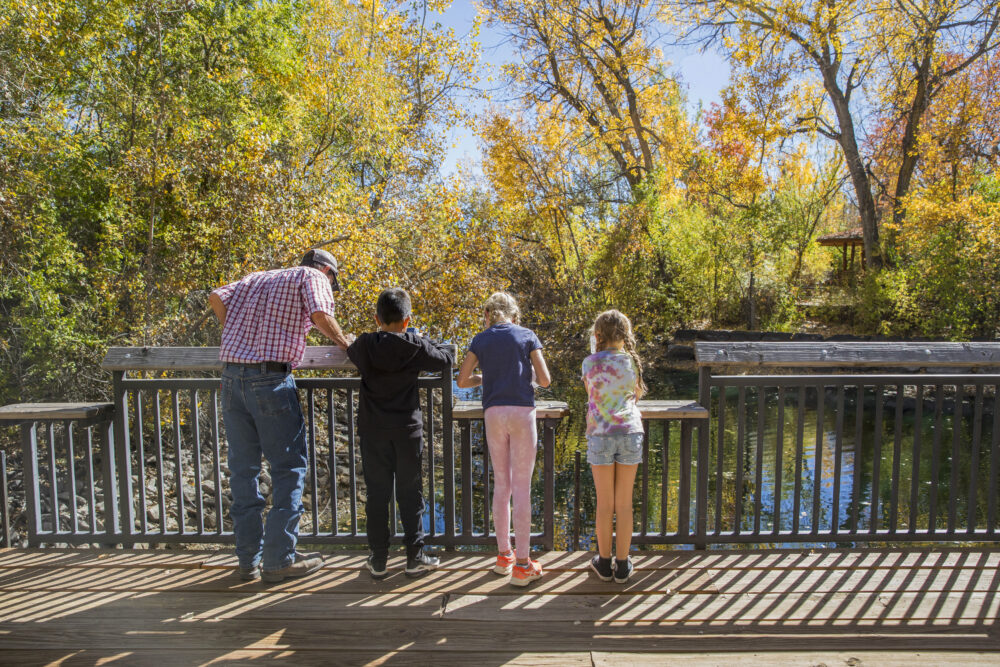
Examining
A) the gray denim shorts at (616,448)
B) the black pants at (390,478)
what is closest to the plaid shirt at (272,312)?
the black pants at (390,478)

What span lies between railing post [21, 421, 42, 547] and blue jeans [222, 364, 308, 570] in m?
1.13

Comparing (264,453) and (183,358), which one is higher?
(183,358)

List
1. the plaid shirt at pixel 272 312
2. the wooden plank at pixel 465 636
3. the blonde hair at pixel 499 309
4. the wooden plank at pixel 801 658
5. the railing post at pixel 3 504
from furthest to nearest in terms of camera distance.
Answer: the railing post at pixel 3 504 → the blonde hair at pixel 499 309 → the plaid shirt at pixel 272 312 → the wooden plank at pixel 465 636 → the wooden plank at pixel 801 658

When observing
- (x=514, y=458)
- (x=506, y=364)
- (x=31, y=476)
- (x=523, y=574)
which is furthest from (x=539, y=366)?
(x=31, y=476)

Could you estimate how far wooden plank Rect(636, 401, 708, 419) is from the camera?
124 inches

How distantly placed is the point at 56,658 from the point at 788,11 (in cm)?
1885

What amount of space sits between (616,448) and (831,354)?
1.18 meters

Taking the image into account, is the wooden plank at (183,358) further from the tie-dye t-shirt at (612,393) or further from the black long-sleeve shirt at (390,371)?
the tie-dye t-shirt at (612,393)

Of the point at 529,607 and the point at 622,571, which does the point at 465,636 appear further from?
the point at 622,571

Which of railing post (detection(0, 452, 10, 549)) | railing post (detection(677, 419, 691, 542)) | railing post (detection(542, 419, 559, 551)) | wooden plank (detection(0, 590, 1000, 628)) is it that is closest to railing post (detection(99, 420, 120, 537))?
wooden plank (detection(0, 590, 1000, 628))

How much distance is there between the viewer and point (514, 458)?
2.90 metres

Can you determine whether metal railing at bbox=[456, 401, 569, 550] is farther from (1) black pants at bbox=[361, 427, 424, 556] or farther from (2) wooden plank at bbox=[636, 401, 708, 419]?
(2) wooden plank at bbox=[636, 401, 708, 419]

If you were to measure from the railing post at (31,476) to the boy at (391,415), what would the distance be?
1716 mm

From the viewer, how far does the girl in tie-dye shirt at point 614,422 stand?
283cm
